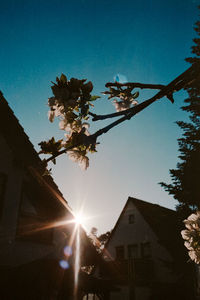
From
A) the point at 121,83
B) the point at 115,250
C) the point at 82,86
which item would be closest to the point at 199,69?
the point at 121,83

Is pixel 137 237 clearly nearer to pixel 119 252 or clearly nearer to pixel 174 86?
pixel 119 252

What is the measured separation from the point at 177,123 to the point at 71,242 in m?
9.43

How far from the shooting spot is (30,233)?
589cm

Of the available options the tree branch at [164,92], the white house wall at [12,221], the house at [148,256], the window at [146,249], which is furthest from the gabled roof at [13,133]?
the window at [146,249]

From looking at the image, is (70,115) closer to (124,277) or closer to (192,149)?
(192,149)

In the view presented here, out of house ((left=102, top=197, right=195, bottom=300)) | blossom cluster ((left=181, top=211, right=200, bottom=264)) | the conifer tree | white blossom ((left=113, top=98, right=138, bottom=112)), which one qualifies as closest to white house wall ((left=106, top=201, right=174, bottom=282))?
house ((left=102, top=197, right=195, bottom=300))

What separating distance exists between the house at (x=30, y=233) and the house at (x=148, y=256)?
381cm

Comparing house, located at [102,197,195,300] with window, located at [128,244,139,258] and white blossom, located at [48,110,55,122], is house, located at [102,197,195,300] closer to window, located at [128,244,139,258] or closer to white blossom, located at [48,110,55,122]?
window, located at [128,244,139,258]

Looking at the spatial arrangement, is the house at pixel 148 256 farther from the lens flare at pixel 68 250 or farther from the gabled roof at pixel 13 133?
the gabled roof at pixel 13 133

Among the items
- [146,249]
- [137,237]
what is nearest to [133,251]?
[137,237]

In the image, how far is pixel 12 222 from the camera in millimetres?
5297

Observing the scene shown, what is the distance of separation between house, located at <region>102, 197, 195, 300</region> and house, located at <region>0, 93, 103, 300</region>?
3.81m

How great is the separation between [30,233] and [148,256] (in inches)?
575

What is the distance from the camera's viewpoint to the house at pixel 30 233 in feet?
14.8
